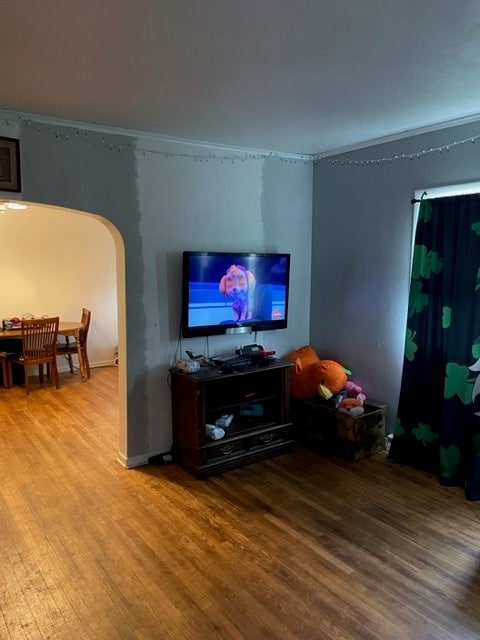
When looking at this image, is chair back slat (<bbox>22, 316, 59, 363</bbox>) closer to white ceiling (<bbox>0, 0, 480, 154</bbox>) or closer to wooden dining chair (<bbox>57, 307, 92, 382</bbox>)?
wooden dining chair (<bbox>57, 307, 92, 382</bbox>)

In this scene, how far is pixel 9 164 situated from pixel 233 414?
2.42 meters

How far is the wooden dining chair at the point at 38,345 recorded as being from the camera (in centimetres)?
547

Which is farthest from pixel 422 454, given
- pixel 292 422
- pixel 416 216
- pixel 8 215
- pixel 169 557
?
pixel 8 215

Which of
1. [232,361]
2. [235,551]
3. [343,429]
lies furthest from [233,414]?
[235,551]

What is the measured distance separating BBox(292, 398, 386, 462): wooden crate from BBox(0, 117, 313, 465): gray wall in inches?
31.8

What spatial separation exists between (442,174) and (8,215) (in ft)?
16.9

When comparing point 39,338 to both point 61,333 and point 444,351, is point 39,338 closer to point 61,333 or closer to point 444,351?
point 61,333

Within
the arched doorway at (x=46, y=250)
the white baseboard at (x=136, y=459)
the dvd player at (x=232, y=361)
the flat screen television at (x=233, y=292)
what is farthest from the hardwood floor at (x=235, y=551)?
the arched doorway at (x=46, y=250)

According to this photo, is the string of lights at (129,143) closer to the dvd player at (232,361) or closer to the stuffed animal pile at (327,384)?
the dvd player at (232,361)

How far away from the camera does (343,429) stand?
12.3ft

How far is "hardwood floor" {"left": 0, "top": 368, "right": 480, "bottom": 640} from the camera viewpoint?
209 centimetres

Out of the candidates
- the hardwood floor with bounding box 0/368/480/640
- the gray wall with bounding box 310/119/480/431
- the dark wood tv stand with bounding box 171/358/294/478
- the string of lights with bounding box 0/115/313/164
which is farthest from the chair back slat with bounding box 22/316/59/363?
the gray wall with bounding box 310/119/480/431

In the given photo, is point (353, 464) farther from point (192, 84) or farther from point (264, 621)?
point (192, 84)

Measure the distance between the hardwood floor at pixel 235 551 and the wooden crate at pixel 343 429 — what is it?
125mm
